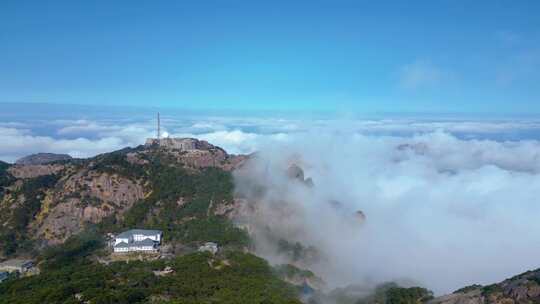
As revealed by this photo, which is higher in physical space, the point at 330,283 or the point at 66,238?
the point at 66,238

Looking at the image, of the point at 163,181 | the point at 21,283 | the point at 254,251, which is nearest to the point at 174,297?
the point at 21,283

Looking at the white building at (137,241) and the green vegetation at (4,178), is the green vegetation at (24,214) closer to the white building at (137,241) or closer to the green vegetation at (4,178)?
the green vegetation at (4,178)

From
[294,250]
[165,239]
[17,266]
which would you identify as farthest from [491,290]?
[17,266]

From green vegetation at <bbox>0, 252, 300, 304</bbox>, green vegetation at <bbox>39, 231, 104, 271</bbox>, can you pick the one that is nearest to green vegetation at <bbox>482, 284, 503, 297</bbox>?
green vegetation at <bbox>0, 252, 300, 304</bbox>

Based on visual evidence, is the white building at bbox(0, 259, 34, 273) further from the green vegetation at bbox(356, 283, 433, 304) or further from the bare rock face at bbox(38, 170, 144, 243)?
the green vegetation at bbox(356, 283, 433, 304)

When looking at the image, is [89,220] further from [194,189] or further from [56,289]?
[56,289]

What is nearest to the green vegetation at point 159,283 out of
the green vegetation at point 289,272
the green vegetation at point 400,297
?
the green vegetation at point 289,272
